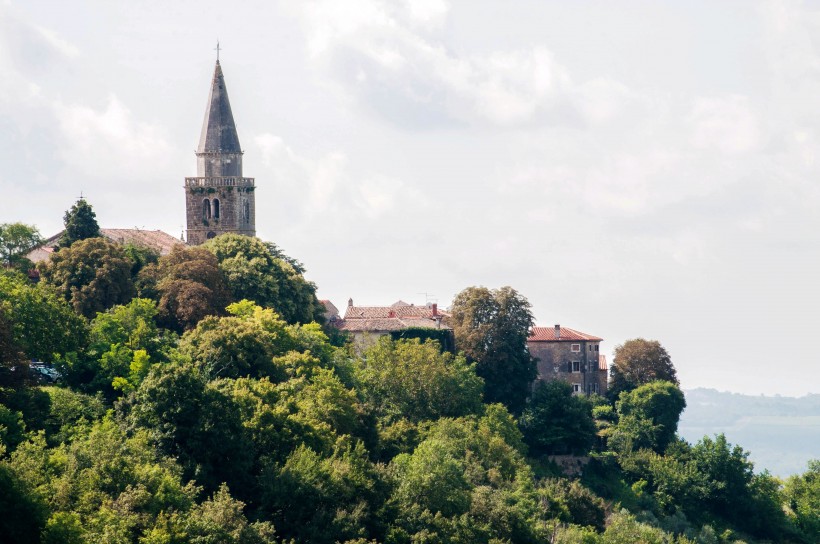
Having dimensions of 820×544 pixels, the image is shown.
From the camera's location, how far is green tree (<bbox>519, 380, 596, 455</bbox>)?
103 metres

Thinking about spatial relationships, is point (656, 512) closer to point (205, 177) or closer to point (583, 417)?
point (583, 417)

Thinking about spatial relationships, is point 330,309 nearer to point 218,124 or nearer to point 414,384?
point 218,124

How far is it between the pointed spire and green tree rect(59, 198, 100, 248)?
50.0 ft

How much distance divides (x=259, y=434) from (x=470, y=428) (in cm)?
2167

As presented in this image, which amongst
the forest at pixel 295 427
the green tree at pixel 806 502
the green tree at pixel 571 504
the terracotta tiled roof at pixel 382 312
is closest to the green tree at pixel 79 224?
the forest at pixel 295 427

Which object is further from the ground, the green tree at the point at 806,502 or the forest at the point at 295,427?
the forest at the point at 295,427

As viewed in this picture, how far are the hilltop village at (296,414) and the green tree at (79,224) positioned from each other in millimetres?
134

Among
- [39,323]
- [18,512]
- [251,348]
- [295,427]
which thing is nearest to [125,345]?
[39,323]

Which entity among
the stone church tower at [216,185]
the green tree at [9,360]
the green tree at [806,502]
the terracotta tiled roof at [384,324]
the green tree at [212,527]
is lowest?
the green tree at [806,502]

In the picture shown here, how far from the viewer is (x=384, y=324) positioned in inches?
4318

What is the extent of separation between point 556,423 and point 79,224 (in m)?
31.0

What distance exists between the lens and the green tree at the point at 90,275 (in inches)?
3509

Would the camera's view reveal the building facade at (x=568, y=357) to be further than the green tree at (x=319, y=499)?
Yes

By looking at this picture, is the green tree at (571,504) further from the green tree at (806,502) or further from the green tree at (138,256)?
the green tree at (138,256)
